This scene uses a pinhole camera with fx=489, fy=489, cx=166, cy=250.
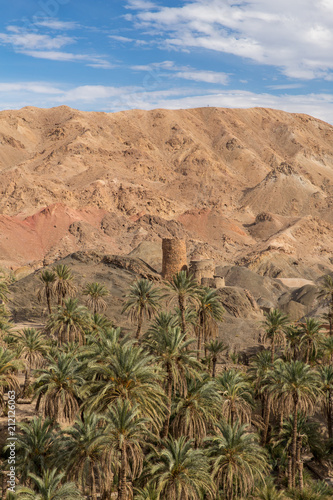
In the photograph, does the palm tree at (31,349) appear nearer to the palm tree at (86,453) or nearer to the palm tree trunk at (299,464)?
the palm tree at (86,453)

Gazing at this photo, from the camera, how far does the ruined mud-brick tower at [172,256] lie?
65.2 meters

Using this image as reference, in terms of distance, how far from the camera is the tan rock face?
11038 centimetres

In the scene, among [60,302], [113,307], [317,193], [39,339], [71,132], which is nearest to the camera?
[39,339]

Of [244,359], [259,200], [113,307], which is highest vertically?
[259,200]

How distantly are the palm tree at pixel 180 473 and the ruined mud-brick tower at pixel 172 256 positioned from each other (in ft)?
141

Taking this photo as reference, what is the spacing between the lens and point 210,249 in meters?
110

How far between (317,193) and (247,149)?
4378 centimetres

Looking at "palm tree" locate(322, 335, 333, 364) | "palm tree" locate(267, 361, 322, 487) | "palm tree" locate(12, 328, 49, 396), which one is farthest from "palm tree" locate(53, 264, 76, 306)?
"palm tree" locate(267, 361, 322, 487)

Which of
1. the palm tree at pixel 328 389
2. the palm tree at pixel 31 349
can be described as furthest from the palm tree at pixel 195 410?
the palm tree at pixel 31 349

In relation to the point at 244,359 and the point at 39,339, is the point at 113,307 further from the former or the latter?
the point at 39,339

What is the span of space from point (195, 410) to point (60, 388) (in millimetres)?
7289

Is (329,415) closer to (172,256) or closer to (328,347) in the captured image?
(328,347)

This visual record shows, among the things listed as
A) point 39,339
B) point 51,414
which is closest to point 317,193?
point 39,339

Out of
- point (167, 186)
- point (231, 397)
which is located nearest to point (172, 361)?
point (231, 397)
